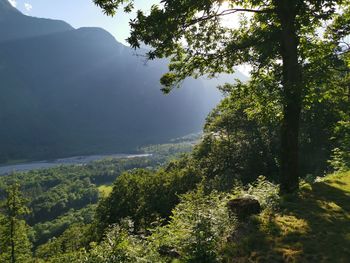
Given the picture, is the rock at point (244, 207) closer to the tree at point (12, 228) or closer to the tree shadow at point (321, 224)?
the tree shadow at point (321, 224)

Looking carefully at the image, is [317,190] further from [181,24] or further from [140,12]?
[140,12]

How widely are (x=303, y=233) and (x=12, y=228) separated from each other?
46.1 metres

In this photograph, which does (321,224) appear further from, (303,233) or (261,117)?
(261,117)

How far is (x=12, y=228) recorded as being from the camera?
49438 millimetres

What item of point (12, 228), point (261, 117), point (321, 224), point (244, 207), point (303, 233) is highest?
point (261, 117)

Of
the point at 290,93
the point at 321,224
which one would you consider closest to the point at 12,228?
the point at 290,93

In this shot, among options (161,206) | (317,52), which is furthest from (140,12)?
(161,206)

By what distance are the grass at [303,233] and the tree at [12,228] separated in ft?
139

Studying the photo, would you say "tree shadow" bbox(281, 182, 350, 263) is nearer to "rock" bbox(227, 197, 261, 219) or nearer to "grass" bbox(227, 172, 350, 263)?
"grass" bbox(227, 172, 350, 263)

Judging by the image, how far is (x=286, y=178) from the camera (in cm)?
1672

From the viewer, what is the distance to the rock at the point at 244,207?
1359 cm

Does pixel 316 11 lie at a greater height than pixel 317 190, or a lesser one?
greater

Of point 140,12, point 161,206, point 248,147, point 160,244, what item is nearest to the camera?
point 160,244

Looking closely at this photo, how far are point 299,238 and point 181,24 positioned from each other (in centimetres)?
925
